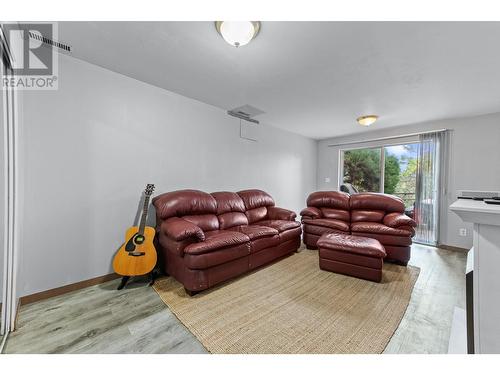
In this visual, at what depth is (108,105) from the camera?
219cm

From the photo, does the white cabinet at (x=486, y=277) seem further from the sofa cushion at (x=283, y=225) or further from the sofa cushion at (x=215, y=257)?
the sofa cushion at (x=283, y=225)

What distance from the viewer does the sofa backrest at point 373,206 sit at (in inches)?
130

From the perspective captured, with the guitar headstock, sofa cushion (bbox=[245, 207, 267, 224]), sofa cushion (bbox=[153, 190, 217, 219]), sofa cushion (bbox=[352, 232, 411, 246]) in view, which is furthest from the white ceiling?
sofa cushion (bbox=[352, 232, 411, 246])

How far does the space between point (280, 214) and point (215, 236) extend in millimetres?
1545

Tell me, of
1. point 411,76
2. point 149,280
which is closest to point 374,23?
point 411,76

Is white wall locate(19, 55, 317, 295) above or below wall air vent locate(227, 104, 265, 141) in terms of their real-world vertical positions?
below

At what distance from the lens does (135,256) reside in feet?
6.53

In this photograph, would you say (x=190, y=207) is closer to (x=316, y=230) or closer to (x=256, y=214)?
(x=256, y=214)

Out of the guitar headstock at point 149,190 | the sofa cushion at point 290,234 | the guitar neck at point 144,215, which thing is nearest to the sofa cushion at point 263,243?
the sofa cushion at point 290,234

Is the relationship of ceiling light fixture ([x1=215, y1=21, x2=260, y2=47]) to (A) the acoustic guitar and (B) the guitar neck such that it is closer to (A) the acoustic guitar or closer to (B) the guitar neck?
(B) the guitar neck

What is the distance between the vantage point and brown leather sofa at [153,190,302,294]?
1931 mm

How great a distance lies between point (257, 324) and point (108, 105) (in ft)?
8.89

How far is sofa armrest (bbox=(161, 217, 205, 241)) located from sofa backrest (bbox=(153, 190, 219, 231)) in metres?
0.27
